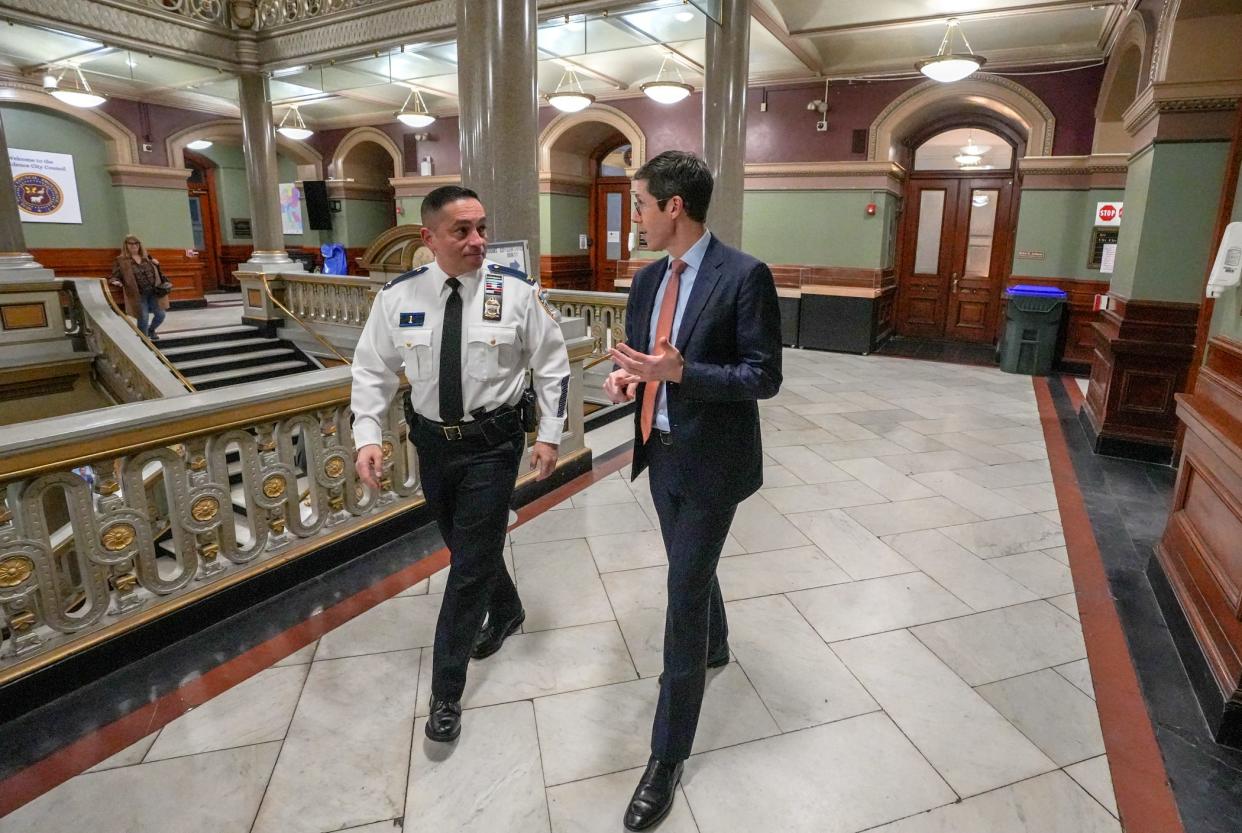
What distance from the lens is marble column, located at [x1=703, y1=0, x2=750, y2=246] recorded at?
6.28 metres

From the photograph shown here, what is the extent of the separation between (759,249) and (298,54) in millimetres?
6790

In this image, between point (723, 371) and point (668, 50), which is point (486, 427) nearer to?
point (723, 371)

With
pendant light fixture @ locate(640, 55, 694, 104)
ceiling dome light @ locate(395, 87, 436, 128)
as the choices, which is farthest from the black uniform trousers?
ceiling dome light @ locate(395, 87, 436, 128)

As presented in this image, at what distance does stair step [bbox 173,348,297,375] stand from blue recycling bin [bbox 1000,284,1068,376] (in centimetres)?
953

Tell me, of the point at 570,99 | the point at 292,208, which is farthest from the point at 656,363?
the point at 292,208

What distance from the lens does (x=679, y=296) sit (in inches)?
69.9

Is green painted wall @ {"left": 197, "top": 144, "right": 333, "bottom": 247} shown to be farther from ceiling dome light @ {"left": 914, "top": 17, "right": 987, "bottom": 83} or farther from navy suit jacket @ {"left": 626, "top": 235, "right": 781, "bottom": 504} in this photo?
navy suit jacket @ {"left": 626, "top": 235, "right": 781, "bottom": 504}

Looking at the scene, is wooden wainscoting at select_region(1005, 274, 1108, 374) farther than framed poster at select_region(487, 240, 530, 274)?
Yes

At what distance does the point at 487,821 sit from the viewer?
6.07ft

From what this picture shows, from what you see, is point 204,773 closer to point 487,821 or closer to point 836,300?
point 487,821

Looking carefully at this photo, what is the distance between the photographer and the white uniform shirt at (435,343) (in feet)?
6.78

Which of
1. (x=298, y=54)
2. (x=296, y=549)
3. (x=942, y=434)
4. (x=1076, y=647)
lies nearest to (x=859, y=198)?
(x=942, y=434)

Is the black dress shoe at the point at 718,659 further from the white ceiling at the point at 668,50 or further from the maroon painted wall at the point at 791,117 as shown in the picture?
the maroon painted wall at the point at 791,117

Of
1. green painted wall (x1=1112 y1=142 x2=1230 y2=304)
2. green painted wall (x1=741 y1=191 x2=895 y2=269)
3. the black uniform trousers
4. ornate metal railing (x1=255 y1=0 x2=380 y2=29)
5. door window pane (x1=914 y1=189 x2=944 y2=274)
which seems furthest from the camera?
door window pane (x1=914 y1=189 x2=944 y2=274)
